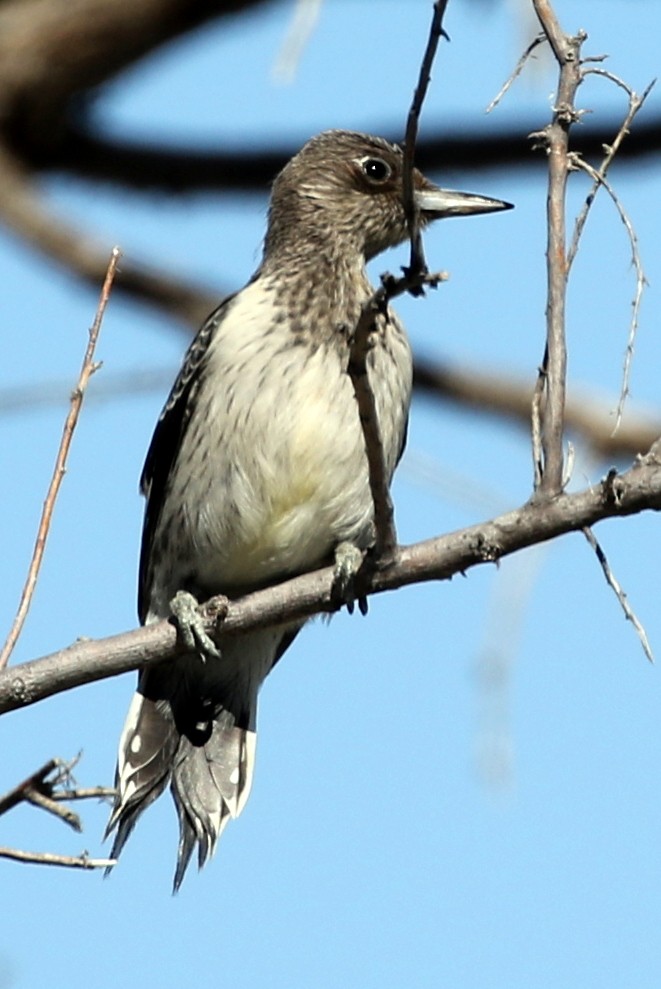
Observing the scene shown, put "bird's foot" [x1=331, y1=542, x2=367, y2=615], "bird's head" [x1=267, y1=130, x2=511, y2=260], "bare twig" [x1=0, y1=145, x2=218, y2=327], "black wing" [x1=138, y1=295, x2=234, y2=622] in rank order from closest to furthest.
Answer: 1. "bird's foot" [x1=331, y1=542, x2=367, y2=615]
2. "black wing" [x1=138, y1=295, x2=234, y2=622]
3. "bird's head" [x1=267, y1=130, x2=511, y2=260]
4. "bare twig" [x1=0, y1=145, x2=218, y2=327]

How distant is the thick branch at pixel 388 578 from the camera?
158 inches

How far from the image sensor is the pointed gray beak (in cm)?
576

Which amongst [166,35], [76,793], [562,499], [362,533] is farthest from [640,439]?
[76,793]

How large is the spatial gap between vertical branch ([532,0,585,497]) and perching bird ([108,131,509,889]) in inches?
48.6

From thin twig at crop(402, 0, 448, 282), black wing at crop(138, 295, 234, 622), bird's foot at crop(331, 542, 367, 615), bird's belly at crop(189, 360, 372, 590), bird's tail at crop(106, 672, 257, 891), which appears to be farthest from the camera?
black wing at crop(138, 295, 234, 622)

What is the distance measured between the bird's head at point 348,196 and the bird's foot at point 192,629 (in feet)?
4.84

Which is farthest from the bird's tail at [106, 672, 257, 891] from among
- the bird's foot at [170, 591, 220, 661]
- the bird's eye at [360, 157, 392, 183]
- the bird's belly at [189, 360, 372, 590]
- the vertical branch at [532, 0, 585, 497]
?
the vertical branch at [532, 0, 585, 497]

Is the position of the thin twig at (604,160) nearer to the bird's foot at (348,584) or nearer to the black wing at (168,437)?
the bird's foot at (348,584)

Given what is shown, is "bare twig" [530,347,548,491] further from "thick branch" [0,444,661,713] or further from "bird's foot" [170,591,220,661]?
"bird's foot" [170,591,220,661]

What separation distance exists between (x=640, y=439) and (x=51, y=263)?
2480 millimetres

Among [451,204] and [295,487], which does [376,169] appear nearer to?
[451,204]

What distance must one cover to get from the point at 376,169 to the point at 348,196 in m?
0.15

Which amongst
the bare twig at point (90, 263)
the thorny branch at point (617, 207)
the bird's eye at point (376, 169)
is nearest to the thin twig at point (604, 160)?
the thorny branch at point (617, 207)

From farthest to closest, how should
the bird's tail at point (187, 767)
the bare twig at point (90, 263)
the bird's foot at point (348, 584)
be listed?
1. the bare twig at point (90, 263)
2. the bird's tail at point (187, 767)
3. the bird's foot at point (348, 584)
